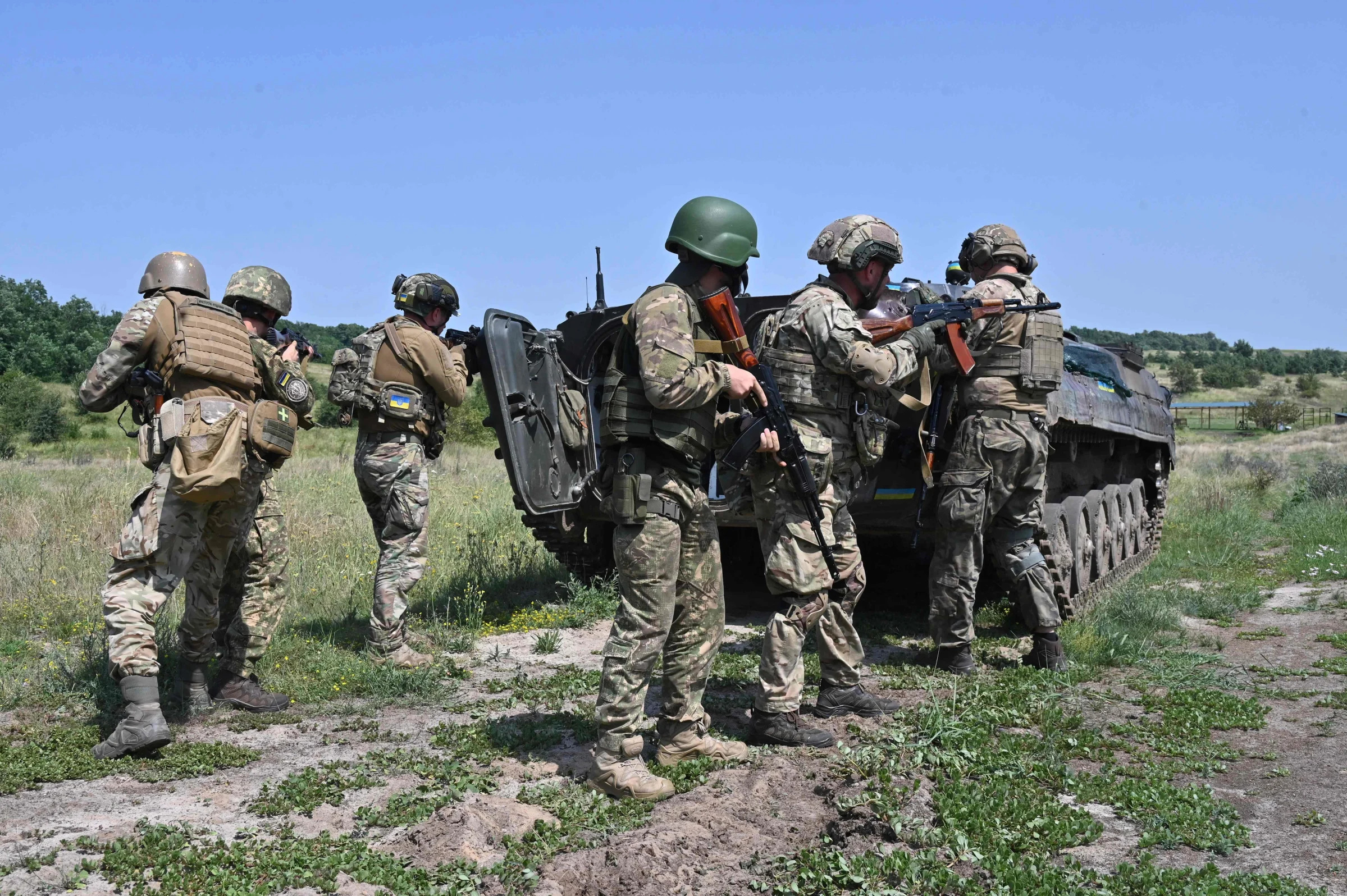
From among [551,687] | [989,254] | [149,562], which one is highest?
[989,254]

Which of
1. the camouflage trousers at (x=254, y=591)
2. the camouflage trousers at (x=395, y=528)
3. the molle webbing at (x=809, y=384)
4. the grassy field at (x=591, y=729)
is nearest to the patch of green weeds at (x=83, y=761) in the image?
the grassy field at (x=591, y=729)

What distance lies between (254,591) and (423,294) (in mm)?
1870

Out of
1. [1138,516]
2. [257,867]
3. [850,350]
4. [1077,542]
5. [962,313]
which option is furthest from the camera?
[1138,516]

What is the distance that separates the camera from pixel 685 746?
14.6ft

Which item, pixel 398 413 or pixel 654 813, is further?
pixel 398 413

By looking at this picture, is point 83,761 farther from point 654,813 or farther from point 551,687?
point 654,813

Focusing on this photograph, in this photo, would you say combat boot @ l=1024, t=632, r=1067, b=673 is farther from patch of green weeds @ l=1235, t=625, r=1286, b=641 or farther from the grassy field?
patch of green weeds @ l=1235, t=625, r=1286, b=641

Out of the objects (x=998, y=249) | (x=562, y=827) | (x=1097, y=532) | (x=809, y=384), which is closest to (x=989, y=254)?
(x=998, y=249)

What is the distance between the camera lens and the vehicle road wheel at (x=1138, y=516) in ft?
36.7

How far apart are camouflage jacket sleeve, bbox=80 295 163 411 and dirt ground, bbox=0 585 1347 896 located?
1581 mm

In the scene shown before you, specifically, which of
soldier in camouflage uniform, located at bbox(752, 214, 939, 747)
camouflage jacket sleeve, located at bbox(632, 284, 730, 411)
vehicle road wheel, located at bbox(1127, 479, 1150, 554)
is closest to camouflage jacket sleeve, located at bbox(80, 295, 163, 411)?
camouflage jacket sleeve, located at bbox(632, 284, 730, 411)

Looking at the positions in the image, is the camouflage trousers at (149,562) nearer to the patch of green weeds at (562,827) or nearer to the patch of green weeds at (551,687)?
the patch of green weeds at (551,687)

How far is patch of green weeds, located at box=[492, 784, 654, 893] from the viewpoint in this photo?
11.3ft

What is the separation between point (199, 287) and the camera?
4.93 metres
